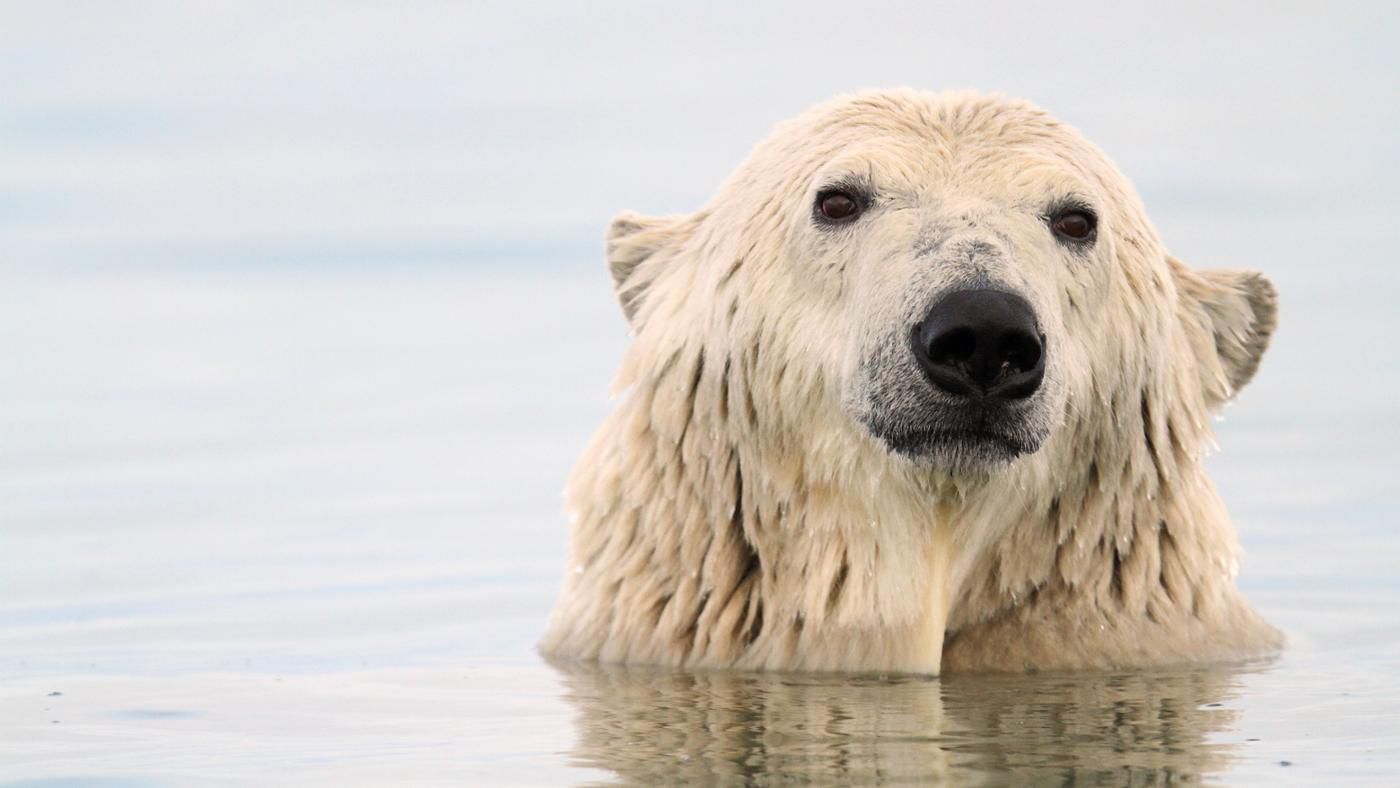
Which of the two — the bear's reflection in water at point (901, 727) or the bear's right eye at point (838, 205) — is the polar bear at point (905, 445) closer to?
the bear's right eye at point (838, 205)

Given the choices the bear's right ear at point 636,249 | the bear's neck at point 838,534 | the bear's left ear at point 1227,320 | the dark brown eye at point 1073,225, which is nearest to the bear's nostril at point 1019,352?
the bear's neck at point 838,534

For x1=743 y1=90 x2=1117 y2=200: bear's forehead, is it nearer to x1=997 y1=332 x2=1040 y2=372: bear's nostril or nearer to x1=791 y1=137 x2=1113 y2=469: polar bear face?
x1=791 y1=137 x2=1113 y2=469: polar bear face

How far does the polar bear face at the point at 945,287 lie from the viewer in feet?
23.9

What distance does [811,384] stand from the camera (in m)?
7.80

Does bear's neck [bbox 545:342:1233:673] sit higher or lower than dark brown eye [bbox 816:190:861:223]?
lower

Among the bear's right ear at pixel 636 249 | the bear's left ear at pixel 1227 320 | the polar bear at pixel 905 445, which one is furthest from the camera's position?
the bear's right ear at pixel 636 249

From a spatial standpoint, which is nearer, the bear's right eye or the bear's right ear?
the bear's right eye

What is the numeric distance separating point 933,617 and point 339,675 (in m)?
2.60

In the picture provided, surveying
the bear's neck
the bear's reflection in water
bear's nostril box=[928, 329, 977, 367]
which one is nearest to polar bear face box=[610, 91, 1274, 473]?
bear's nostril box=[928, 329, 977, 367]

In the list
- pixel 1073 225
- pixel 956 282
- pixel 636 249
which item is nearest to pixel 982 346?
pixel 956 282

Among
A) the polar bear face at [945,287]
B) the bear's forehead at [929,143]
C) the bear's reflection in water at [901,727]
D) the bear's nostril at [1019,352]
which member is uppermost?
the bear's forehead at [929,143]

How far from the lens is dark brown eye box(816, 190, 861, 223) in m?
7.94

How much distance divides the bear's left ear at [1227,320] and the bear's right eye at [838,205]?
130 cm

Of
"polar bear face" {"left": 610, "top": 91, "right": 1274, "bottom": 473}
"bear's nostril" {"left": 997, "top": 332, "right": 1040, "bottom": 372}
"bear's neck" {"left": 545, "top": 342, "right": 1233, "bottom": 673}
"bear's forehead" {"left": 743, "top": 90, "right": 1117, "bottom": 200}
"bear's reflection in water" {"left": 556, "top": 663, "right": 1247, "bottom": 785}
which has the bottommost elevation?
"bear's reflection in water" {"left": 556, "top": 663, "right": 1247, "bottom": 785}
